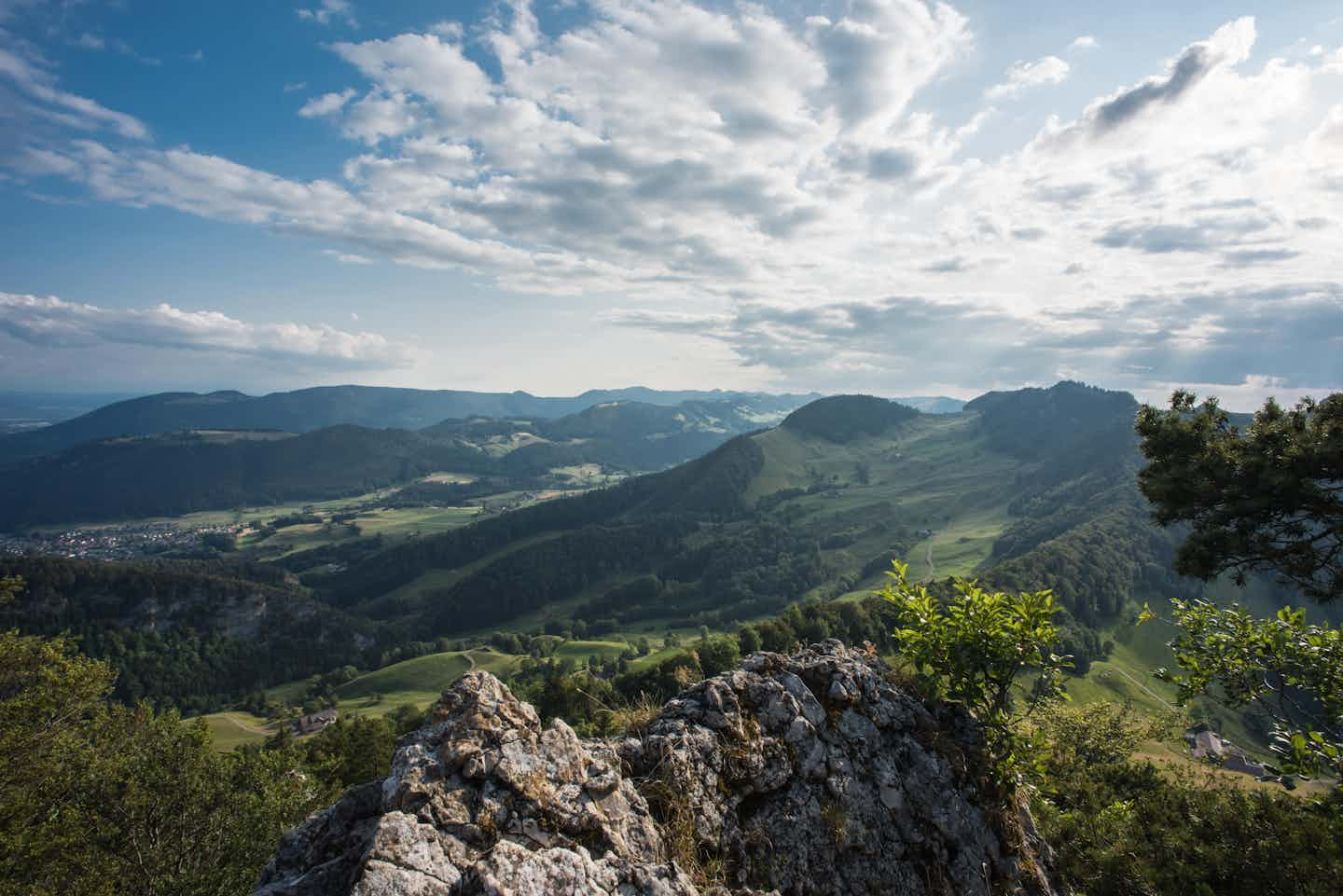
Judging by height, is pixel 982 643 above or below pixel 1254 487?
below

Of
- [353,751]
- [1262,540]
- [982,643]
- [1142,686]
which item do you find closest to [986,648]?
[982,643]

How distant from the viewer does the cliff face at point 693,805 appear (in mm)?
7617

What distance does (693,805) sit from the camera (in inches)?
404

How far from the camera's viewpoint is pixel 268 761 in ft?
110

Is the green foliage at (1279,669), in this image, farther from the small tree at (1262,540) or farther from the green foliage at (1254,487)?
the green foliage at (1254,487)

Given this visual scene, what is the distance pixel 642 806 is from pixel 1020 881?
8362mm

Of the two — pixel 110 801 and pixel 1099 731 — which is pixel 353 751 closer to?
pixel 110 801

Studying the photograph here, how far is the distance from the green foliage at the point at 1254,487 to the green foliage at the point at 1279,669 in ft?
14.3

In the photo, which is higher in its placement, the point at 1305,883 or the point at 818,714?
the point at 818,714

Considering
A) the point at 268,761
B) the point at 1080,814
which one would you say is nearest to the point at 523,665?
the point at 268,761

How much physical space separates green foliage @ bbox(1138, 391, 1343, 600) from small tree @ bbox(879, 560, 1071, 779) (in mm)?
8804

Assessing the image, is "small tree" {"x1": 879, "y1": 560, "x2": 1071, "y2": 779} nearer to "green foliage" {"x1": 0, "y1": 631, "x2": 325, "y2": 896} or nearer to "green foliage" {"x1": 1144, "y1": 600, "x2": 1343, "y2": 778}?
"green foliage" {"x1": 1144, "y1": 600, "x2": 1343, "y2": 778}

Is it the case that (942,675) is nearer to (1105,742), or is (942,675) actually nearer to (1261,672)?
(1261,672)

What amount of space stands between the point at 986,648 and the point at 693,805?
264 inches
